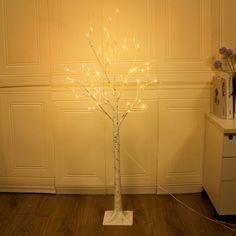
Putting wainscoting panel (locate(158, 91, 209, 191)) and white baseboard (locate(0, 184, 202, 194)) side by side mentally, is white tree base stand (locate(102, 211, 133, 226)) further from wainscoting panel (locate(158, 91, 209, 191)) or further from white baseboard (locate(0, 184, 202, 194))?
wainscoting panel (locate(158, 91, 209, 191))

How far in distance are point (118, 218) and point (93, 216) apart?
0.21m

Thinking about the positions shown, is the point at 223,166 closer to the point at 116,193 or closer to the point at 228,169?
the point at 228,169

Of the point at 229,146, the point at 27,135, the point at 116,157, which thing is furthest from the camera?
the point at 27,135

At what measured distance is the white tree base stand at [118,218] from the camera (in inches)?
94.1

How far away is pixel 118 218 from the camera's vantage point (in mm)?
2432

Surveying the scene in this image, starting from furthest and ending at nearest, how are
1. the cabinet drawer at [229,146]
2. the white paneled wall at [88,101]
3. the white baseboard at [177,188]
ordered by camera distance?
the white baseboard at [177,188] < the white paneled wall at [88,101] < the cabinet drawer at [229,146]

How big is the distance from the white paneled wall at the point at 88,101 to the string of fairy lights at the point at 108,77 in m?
0.05

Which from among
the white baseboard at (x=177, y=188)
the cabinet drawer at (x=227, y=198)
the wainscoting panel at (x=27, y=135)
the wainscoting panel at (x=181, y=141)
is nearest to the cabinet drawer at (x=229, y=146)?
the cabinet drawer at (x=227, y=198)

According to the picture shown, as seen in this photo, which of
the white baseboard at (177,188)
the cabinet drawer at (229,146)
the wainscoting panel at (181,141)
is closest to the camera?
the cabinet drawer at (229,146)

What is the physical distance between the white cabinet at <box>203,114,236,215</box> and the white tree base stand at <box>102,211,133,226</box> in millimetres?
664

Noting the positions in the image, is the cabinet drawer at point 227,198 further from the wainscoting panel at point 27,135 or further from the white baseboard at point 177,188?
the wainscoting panel at point 27,135

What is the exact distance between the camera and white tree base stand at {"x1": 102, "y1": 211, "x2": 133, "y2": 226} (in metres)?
2.39

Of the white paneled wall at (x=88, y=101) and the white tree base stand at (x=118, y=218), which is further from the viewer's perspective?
the white paneled wall at (x=88, y=101)

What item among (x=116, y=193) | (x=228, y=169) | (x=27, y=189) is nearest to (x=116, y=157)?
(x=116, y=193)
